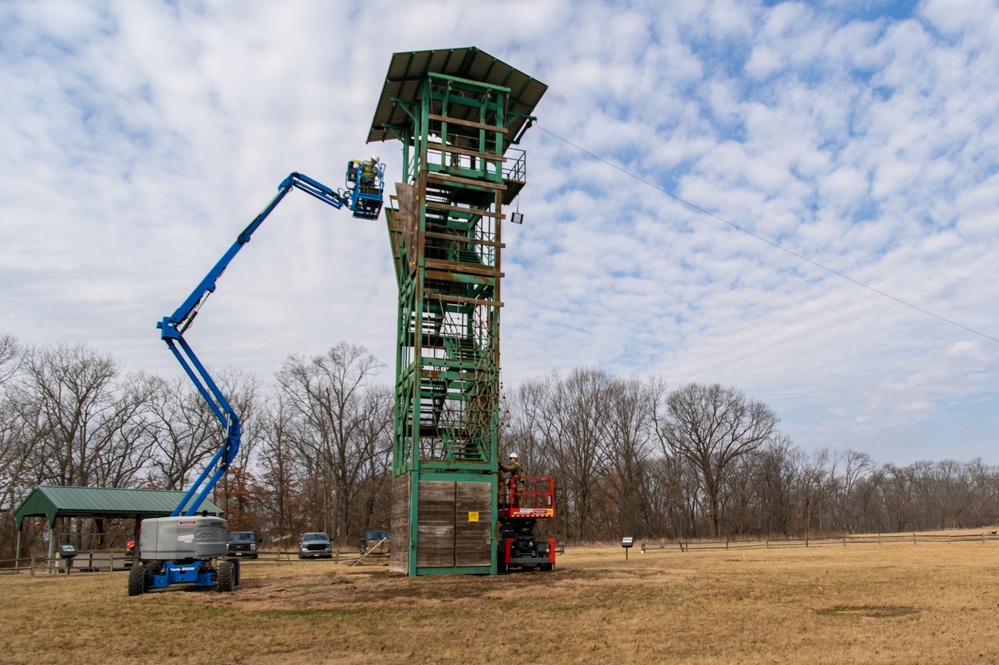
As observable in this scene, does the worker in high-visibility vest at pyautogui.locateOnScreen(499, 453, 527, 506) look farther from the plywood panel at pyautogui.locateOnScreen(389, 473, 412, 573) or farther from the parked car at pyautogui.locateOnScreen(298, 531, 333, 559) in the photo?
the parked car at pyautogui.locateOnScreen(298, 531, 333, 559)

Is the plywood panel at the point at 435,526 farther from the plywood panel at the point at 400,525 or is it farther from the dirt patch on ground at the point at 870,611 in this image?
the dirt patch on ground at the point at 870,611

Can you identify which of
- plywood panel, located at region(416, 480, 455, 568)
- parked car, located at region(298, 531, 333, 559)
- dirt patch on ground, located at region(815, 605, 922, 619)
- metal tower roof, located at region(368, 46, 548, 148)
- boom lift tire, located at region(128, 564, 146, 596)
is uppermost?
metal tower roof, located at region(368, 46, 548, 148)

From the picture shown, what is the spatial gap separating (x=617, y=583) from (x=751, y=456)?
253 feet

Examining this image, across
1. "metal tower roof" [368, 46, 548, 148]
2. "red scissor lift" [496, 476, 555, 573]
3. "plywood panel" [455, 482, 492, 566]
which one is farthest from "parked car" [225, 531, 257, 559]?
"metal tower roof" [368, 46, 548, 148]

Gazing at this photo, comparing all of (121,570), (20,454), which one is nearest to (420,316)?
(121,570)

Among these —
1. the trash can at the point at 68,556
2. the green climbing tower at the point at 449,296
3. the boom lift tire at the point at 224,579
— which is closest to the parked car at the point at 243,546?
the trash can at the point at 68,556

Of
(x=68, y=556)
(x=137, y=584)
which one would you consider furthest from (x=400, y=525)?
(x=68, y=556)

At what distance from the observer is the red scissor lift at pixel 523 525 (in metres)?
26.4

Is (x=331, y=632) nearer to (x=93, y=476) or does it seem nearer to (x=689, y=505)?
(x=93, y=476)

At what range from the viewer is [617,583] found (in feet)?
71.8

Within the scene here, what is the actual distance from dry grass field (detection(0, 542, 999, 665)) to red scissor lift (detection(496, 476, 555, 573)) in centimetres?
241

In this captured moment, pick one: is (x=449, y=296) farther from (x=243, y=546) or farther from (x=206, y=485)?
(x=243, y=546)

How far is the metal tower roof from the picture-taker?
28125 mm

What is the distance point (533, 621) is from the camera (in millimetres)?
14523
